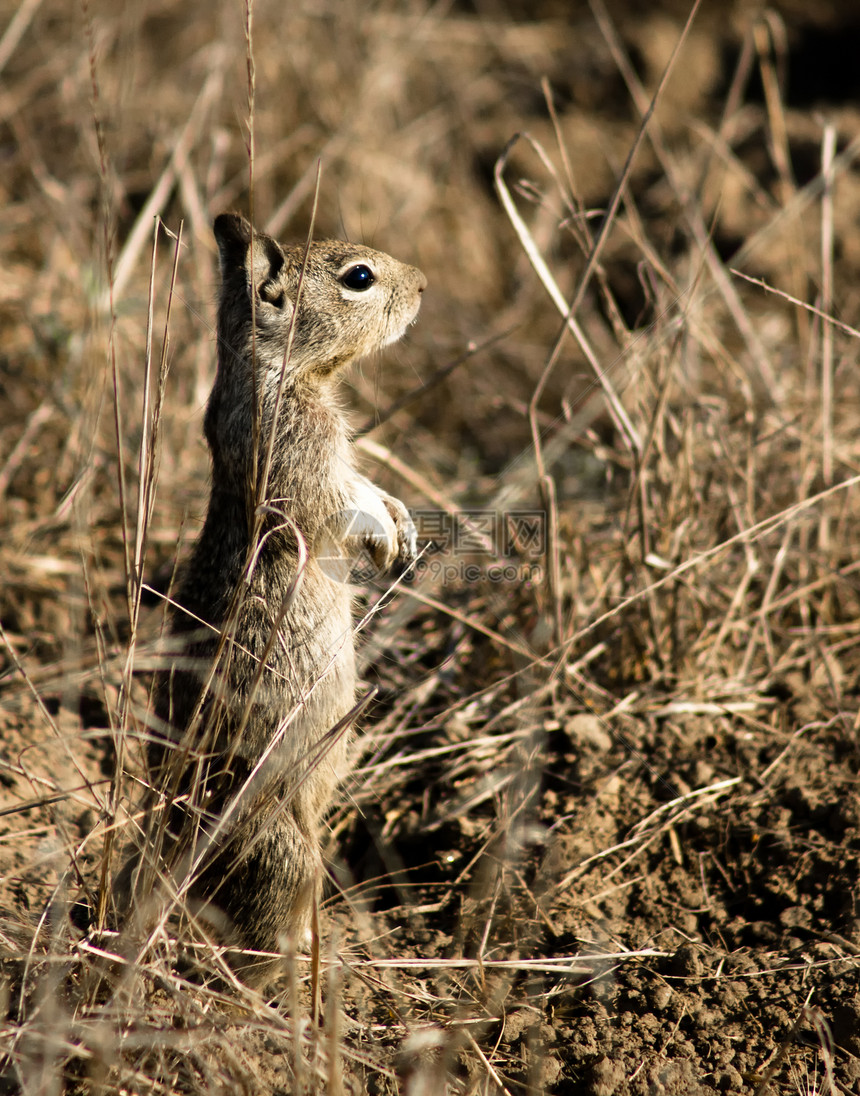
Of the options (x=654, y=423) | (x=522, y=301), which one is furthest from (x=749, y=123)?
(x=654, y=423)

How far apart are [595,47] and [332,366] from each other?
5331 millimetres

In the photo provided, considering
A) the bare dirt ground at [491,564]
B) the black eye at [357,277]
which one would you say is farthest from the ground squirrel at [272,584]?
the bare dirt ground at [491,564]

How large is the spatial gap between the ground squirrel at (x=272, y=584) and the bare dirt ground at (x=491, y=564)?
0.66 feet

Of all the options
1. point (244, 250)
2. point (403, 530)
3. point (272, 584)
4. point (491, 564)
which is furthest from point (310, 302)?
point (491, 564)

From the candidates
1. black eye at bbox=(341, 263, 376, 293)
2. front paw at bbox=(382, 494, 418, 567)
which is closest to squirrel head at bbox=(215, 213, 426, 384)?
black eye at bbox=(341, 263, 376, 293)

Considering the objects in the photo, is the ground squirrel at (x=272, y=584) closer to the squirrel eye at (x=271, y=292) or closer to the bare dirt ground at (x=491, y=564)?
the squirrel eye at (x=271, y=292)

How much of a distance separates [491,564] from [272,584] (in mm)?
1460

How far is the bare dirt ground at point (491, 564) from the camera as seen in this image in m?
2.53

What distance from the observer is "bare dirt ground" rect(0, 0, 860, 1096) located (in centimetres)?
253

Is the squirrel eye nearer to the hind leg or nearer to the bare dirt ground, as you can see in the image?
the bare dirt ground

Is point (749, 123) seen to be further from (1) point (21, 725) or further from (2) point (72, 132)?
(1) point (21, 725)

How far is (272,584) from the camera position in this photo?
114 inches

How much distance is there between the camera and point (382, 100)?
6590 millimetres

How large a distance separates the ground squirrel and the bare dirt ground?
0.66 ft
